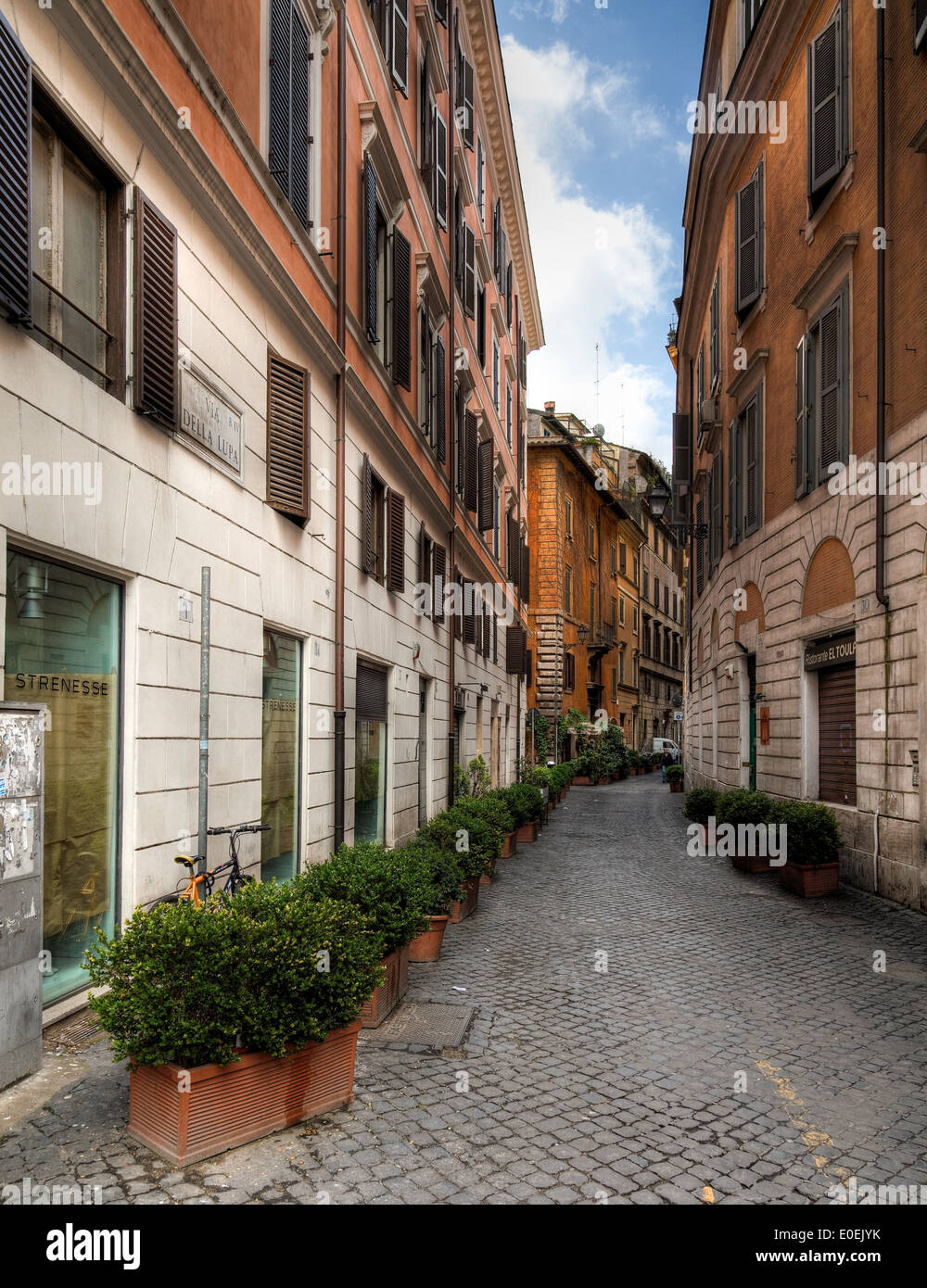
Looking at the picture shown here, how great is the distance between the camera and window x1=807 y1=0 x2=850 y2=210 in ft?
41.0

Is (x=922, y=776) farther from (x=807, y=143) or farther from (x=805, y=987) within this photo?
(x=807, y=143)

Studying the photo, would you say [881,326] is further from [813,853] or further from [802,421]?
[813,853]

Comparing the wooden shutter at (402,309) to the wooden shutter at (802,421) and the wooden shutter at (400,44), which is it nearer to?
the wooden shutter at (400,44)

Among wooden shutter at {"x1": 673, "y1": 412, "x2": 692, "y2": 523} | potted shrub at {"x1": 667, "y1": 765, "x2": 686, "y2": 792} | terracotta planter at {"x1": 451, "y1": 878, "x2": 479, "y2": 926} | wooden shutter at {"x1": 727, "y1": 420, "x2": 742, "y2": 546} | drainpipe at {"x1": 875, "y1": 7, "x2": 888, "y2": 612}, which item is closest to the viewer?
terracotta planter at {"x1": 451, "y1": 878, "x2": 479, "y2": 926}

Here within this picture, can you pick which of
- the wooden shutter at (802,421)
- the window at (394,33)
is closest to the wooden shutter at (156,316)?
the window at (394,33)

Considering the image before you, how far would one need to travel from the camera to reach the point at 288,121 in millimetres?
8773

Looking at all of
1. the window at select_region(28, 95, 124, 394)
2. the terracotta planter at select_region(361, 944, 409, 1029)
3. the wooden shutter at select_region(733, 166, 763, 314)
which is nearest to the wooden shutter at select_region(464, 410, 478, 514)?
the wooden shutter at select_region(733, 166, 763, 314)

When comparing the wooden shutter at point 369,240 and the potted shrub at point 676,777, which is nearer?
the wooden shutter at point 369,240

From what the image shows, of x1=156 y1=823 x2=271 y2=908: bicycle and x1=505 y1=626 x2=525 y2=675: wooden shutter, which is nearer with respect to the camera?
x1=156 y1=823 x2=271 y2=908: bicycle

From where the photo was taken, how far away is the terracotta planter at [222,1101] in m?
3.92

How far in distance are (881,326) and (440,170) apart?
348 inches

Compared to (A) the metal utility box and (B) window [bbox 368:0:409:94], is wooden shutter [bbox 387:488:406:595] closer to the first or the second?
(B) window [bbox 368:0:409:94]

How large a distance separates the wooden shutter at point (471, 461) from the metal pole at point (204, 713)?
13.8 m

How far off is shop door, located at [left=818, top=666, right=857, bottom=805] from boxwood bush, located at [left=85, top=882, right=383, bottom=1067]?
9652 millimetres
